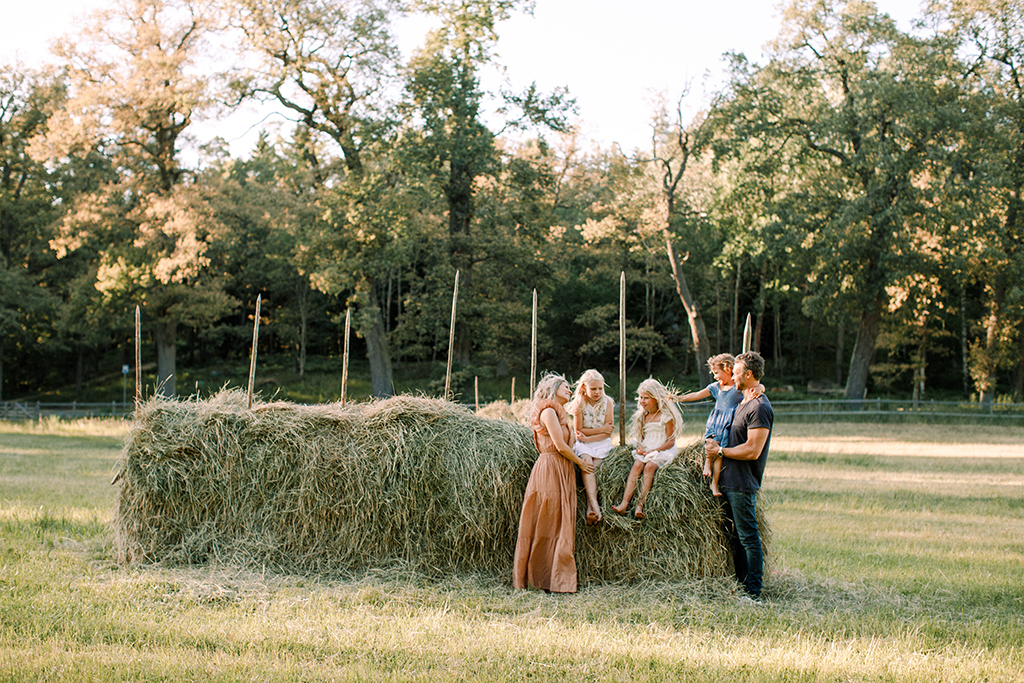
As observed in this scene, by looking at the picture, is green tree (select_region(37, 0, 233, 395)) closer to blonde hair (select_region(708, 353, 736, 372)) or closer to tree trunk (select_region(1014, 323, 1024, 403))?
blonde hair (select_region(708, 353, 736, 372))

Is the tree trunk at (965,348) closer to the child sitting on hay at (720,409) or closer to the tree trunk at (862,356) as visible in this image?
the tree trunk at (862,356)

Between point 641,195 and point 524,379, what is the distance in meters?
10.3

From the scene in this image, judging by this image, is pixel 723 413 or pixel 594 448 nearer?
pixel 723 413

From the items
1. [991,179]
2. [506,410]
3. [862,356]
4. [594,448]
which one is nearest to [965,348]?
[862,356]

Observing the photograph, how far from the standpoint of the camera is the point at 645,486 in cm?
669

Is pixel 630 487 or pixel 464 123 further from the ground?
pixel 464 123

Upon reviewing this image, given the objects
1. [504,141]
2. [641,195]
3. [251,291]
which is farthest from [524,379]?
[251,291]

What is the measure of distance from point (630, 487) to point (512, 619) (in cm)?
173

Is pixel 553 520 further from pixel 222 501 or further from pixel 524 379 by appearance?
pixel 524 379

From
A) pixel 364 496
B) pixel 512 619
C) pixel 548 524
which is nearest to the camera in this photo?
pixel 512 619

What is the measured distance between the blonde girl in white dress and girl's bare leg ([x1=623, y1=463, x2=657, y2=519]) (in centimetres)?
34

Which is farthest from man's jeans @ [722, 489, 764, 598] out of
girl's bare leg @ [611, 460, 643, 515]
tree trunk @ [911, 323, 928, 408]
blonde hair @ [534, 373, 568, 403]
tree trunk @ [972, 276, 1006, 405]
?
tree trunk @ [911, 323, 928, 408]

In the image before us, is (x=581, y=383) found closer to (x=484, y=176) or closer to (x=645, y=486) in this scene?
(x=645, y=486)

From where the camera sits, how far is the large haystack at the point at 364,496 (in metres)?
6.72
